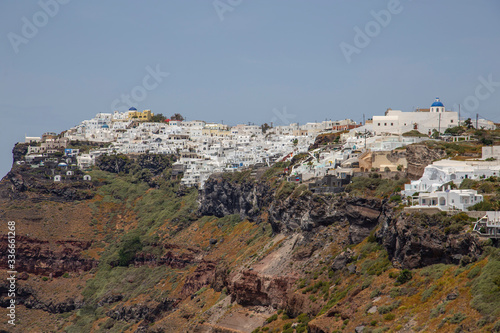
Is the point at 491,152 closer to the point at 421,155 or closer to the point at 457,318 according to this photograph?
the point at 421,155

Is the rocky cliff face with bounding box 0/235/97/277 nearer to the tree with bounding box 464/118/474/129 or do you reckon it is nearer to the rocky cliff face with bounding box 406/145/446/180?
the tree with bounding box 464/118/474/129

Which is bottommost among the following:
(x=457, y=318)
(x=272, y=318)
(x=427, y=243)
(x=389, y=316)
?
(x=272, y=318)

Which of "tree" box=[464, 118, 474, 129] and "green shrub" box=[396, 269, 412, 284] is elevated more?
"tree" box=[464, 118, 474, 129]

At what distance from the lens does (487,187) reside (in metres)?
60.0

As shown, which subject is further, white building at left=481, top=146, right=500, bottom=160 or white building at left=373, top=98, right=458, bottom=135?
white building at left=373, top=98, right=458, bottom=135

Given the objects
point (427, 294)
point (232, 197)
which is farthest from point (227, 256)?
point (427, 294)

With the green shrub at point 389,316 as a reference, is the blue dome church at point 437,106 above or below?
above

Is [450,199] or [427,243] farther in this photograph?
[450,199]

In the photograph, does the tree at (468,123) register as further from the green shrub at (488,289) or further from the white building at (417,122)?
the green shrub at (488,289)

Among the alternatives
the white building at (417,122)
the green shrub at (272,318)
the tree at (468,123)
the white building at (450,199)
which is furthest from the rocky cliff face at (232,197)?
the white building at (450,199)

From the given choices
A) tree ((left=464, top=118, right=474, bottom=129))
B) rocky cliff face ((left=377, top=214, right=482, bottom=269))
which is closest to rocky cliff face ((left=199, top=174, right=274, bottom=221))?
tree ((left=464, top=118, right=474, bottom=129))

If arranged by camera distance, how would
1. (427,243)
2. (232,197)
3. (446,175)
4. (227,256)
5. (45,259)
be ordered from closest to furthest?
1. (427,243)
2. (446,175)
3. (227,256)
4. (232,197)
5. (45,259)

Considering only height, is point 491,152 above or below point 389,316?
above

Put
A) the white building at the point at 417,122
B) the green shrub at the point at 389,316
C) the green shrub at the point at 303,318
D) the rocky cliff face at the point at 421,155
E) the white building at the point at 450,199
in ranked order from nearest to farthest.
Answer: the green shrub at the point at 389,316, the white building at the point at 450,199, the green shrub at the point at 303,318, the rocky cliff face at the point at 421,155, the white building at the point at 417,122
